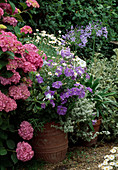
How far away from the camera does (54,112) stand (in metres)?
2.65

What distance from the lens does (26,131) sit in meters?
2.47

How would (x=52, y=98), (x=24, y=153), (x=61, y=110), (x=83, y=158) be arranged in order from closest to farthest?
(x=24, y=153) → (x=52, y=98) → (x=61, y=110) → (x=83, y=158)

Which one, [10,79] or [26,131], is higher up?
[10,79]

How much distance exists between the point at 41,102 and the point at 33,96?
0.13 meters

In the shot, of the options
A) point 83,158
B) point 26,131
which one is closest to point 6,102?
point 26,131

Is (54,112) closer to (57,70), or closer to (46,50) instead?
(57,70)

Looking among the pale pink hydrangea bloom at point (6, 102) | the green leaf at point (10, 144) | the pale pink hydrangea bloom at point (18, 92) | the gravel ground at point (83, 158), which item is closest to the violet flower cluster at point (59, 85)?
the pale pink hydrangea bloom at point (18, 92)

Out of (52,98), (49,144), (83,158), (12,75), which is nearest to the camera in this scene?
(12,75)

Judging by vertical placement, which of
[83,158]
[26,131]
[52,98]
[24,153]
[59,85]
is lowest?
[83,158]

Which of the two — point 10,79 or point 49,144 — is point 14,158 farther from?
point 10,79

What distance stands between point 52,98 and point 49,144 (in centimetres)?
55

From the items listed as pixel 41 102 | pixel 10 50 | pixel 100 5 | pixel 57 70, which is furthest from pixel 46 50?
pixel 100 5

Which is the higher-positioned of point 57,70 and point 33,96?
point 57,70

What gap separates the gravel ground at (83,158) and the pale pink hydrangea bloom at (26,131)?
1.61 ft
